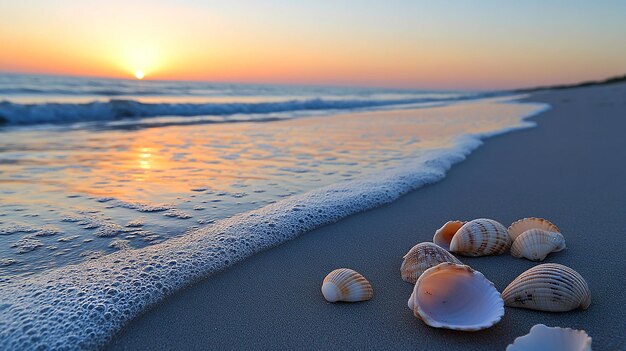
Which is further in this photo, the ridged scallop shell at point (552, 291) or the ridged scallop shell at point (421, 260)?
the ridged scallop shell at point (421, 260)

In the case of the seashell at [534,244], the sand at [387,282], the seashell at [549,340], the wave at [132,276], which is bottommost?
the sand at [387,282]

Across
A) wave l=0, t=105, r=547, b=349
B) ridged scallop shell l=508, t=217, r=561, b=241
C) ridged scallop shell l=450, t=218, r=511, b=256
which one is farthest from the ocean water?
ridged scallop shell l=508, t=217, r=561, b=241

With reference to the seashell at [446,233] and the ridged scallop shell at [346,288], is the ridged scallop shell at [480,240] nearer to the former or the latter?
the seashell at [446,233]

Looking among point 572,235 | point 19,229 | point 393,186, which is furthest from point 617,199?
point 19,229

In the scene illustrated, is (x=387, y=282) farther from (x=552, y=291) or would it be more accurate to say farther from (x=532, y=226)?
(x=532, y=226)

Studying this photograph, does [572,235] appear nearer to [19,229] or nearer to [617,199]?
[617,199]

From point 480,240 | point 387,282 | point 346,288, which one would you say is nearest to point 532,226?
point 480,240

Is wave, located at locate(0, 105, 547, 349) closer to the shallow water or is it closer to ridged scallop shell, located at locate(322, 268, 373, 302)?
the shallow water

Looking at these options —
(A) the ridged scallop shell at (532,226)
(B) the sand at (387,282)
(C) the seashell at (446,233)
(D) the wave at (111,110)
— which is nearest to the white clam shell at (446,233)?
(C) the seashell at (446,233)
